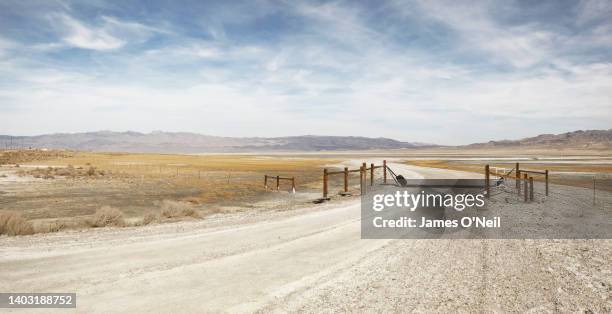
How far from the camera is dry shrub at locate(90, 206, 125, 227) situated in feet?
49.9

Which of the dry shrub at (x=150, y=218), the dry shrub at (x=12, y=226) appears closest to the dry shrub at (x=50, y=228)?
the dry shrub at (x=12, y=226)

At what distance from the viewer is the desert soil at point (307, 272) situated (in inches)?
268

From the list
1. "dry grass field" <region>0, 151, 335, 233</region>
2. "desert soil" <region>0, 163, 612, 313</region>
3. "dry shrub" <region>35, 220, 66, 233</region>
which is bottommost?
"dry grass field" <region>0, 151, 335, 233</region>

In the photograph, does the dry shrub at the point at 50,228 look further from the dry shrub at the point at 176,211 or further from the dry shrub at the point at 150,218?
the dry shrub at the point at 176,211

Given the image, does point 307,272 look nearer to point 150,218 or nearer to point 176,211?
point 150,218

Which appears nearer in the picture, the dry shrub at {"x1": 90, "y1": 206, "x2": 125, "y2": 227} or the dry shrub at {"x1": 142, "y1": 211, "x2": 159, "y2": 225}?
the dry shrub at {"x1": 90, "y1": 206, "x2": 125, "y2": 227}

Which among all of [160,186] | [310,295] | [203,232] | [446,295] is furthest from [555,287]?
[160,186]

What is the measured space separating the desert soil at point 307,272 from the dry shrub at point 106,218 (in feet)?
8.81

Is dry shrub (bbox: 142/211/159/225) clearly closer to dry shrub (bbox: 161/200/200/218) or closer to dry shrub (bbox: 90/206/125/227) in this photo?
dry shrub (bbox: 161/200/200/218)

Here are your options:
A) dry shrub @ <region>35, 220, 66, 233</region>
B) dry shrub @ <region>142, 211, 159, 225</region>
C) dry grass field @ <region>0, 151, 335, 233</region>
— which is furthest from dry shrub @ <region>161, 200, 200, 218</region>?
dry shrub @ <region>35, 220, 66, 233</region>

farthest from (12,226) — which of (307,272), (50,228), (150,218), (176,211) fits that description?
(307,272)

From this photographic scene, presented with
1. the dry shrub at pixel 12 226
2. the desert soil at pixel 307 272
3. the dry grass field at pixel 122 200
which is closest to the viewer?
the desert soil at pixel 307 272

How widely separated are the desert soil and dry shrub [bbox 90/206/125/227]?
8.81 ft

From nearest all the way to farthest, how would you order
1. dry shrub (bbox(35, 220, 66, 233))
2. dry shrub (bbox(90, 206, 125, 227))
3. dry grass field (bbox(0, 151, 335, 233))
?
dry shrub (bbox(35, 220, 66, 233)), dry shrub (bbox(90, 206, 125, 227)), dry grass field (bbox(0, 151, 335, 233))
